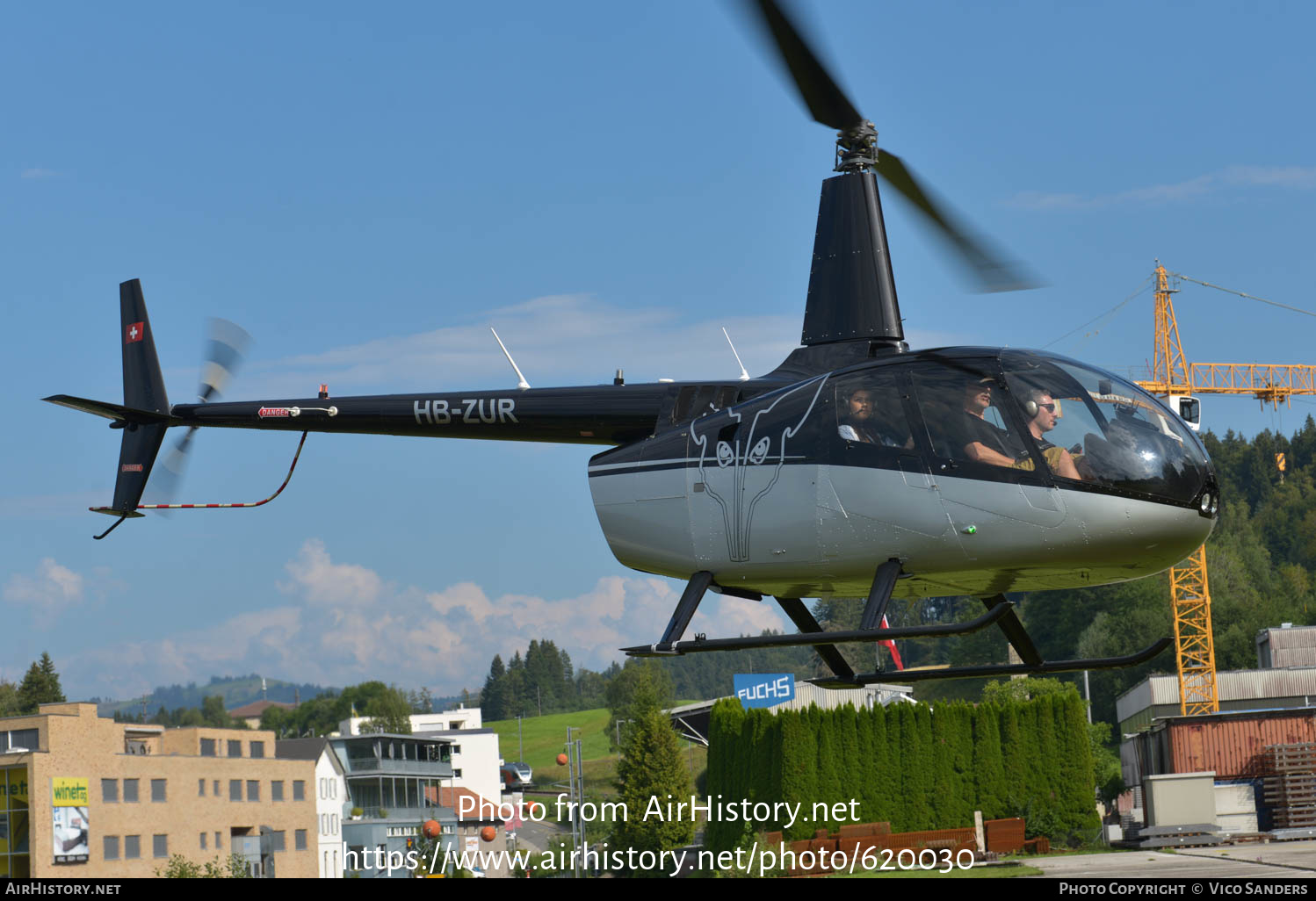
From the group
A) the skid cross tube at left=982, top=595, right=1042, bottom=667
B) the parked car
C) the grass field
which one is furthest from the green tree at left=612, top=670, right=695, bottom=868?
the skid cross tube at left=982, top=595, right=1042, bottom=667

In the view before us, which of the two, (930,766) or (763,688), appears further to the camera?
(763,688)

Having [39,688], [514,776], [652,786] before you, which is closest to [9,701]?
[39,688]

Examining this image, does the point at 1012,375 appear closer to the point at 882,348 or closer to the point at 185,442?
the point at 882,348

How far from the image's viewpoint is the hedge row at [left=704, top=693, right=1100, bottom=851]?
43.8m

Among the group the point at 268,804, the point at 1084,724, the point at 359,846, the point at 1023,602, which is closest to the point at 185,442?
the point at 1084,724

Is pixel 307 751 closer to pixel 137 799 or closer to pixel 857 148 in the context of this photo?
pixel 137 799

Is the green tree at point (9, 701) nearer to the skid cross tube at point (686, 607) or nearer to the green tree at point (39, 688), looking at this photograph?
the green tree at point (39, 688)

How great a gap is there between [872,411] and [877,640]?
6.56 feet

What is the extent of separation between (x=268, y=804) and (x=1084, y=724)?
153 feet

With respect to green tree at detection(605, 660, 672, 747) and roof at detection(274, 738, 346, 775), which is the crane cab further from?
green tree at detection(605, 660, 672, 747)

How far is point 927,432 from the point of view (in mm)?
10648

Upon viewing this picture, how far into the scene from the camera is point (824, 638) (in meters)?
10.9

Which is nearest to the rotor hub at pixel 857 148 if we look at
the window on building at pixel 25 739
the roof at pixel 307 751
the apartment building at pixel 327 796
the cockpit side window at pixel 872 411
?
the cockpit side window at pixel 872 411

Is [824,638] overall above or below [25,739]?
above
